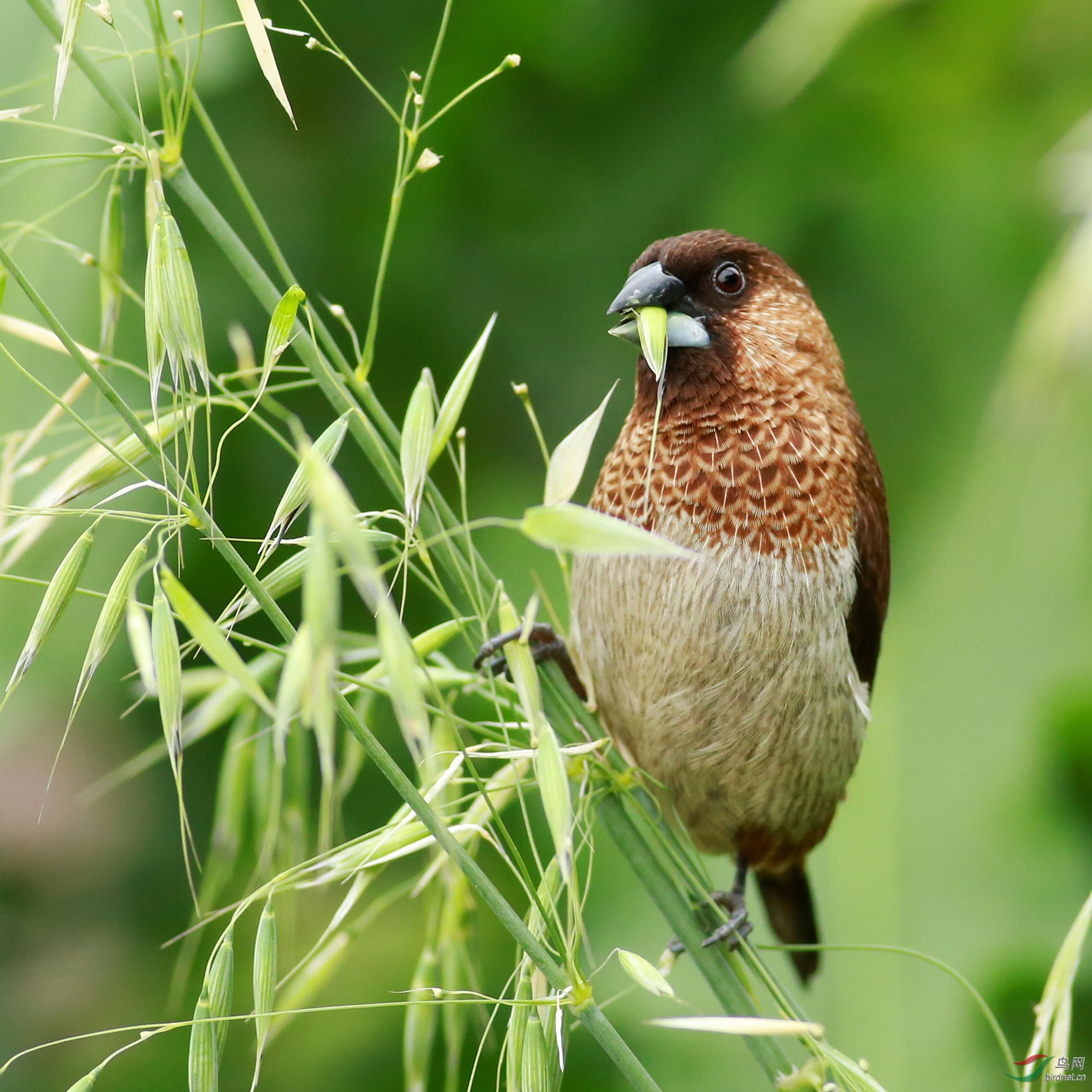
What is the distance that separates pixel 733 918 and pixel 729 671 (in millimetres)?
388

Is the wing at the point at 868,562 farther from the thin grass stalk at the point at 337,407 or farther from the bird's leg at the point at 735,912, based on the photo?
the thin grass stalk at the point at 337,407

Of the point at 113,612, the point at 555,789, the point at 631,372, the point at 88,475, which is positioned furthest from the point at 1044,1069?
the point at 631,372

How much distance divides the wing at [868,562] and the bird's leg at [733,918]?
1.22ft

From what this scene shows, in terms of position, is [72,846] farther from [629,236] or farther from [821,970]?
[629,236]

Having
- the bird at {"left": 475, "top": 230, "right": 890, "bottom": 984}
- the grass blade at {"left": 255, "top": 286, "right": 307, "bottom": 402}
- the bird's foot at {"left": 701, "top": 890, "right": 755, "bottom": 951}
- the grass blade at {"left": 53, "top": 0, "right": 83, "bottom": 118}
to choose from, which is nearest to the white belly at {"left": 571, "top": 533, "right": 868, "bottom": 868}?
the bird at {"left": 475, "top": 230, "right": 890, "bottom": 984}

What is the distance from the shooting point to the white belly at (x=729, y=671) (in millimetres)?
1484

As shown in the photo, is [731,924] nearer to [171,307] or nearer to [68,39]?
[171,307]

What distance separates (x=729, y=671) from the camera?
1510 mm

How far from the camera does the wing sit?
159cm

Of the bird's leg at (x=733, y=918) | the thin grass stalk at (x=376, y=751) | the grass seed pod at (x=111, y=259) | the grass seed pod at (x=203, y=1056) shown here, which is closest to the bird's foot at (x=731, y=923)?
the bird's leg at (x=733, y=918)

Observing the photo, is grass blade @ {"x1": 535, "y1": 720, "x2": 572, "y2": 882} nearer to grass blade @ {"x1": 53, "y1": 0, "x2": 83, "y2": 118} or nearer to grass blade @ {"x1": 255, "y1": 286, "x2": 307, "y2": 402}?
grass blade @ {"x1": 255, "y1": 286, "x2": 307, "y2": 402}

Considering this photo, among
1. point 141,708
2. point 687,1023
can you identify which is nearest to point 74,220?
point 141,708

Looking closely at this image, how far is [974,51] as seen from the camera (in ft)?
8.24

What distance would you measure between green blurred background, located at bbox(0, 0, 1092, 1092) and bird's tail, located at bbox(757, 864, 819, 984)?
87 mm
